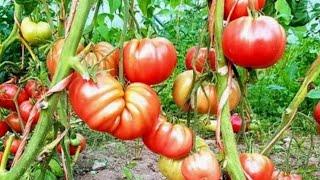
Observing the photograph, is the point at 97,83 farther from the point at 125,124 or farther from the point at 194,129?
the point at 194,129

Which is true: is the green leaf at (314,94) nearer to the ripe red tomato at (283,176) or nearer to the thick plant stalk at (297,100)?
the thick plant stalk at (297,100)

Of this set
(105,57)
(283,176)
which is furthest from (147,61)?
(283,176)

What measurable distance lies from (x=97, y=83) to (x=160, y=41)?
0.39ft

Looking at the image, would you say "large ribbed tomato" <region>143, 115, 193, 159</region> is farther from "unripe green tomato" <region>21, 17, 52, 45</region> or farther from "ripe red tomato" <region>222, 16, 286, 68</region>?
"unripe green tomato" <region>21, 17, 52, 45</region>

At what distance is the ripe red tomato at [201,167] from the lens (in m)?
0.86

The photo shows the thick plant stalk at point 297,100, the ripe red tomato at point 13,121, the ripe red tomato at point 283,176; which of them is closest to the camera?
→ the thick plant stalk at point 297,100

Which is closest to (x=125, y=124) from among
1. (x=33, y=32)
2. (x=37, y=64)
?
(x=37, y=64)

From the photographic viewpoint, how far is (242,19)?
804 millimetres

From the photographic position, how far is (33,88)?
1.44 m

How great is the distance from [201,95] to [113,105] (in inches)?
7.7

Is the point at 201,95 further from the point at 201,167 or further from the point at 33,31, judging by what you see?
the point at 33,31

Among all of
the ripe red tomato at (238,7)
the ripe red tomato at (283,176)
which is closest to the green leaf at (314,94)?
the ripe red tomato at (283,176)

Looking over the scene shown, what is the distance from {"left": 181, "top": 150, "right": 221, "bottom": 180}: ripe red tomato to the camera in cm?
86

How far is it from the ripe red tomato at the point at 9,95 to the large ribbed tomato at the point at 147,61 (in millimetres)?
652
